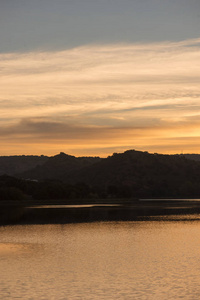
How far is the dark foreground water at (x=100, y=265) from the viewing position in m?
35.1

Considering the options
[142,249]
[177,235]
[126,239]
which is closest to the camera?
[142,249]

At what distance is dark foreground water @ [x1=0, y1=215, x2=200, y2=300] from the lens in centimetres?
3512

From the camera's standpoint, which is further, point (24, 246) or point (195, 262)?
point (24, 246)

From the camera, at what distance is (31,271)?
43.0m

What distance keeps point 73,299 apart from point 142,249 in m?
25.6

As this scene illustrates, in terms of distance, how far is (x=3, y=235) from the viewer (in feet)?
244

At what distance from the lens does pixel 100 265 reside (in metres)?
46.2

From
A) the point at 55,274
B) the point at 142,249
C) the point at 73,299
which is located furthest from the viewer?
the point at 142,249

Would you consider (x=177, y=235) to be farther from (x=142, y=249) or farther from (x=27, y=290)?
(x=27, y=290)

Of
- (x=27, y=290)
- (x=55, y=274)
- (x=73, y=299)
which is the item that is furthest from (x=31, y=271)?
(x=73, y=299)

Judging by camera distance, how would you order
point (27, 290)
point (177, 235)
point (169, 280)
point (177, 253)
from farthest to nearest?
1. point (177, 235)
2. point (177, 253)
3. point (169, 280)
4. point (27, 290)

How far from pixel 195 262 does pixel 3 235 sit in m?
35.5

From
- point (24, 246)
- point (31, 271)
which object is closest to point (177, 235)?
point (24, 246)

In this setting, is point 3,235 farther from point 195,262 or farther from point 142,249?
point 195,262
